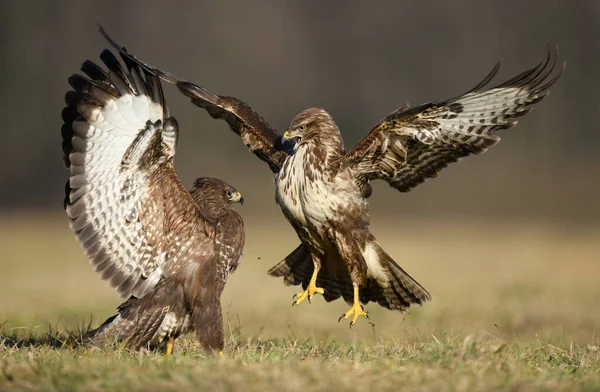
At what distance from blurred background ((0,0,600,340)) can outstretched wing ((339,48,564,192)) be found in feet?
9.71

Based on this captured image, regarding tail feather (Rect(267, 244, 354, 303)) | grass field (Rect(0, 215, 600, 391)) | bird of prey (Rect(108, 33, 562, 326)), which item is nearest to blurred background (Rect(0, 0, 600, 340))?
grass field (Rect(0, 215, 600, 391))

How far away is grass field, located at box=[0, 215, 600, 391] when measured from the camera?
211 inches

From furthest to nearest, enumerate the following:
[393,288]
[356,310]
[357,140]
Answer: [357,140]
[393,288]
[356,310]

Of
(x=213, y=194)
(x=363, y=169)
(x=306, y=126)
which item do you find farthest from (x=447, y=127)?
(x=213, y=194)

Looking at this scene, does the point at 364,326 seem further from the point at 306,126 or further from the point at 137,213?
the point at 137,213

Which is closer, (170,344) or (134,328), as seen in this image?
(134,328)

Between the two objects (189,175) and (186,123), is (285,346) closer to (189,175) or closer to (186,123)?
(189,175)

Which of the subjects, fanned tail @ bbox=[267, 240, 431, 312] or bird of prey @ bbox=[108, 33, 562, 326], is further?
fanned tail @ bbox=[267, 240, 431, 312]

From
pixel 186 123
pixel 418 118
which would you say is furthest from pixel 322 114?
pixel 186 123

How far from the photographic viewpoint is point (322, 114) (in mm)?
7977

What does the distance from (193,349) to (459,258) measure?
12331mm

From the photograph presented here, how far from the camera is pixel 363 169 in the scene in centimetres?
784

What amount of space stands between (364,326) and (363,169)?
4806mm

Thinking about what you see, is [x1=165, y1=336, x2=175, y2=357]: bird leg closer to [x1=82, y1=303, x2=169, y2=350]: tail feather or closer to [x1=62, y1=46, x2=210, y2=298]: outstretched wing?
[x1=82, y1=303, x2=169, y2=350]: tail feather
